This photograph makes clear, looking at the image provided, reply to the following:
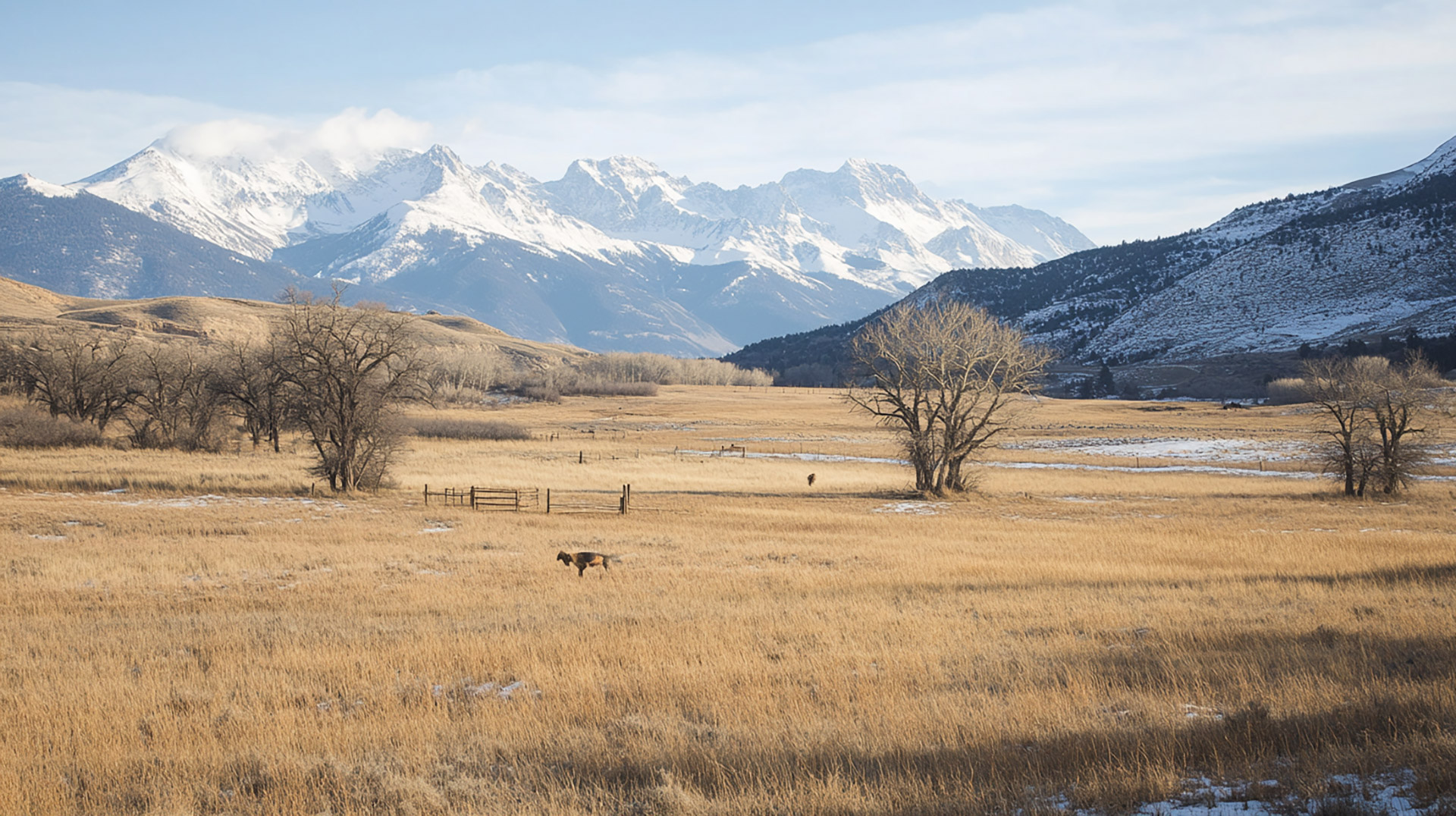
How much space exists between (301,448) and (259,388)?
212 inches

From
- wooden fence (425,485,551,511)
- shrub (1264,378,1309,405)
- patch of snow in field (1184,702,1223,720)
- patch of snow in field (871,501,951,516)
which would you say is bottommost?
patch of snow in field (871,501,951,516)

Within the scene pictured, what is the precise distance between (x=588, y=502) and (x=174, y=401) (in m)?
38.5

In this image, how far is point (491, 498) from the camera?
1550 inches

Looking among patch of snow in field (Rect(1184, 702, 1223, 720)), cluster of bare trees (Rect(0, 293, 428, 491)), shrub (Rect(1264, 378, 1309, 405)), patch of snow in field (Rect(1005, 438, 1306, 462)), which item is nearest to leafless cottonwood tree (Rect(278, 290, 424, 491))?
cluster of bare trees (Rect(0, 293, 428, 491))

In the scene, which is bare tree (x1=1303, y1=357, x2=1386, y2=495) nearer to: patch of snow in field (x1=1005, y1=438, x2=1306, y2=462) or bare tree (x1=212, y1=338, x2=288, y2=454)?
patch of snow in field (x1=1005, y1=438, x2=1306, y2=462)

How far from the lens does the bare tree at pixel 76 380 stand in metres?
60.0

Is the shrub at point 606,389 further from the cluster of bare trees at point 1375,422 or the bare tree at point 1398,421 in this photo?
the bare tree at point 1398,421

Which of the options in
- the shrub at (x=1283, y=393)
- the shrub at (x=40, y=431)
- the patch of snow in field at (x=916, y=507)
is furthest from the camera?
the shrub at (x=1283, y=393)

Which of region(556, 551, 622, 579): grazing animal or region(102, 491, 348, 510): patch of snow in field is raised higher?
region(556, 551, 622, 579): grazing animal

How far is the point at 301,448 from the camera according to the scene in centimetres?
6300

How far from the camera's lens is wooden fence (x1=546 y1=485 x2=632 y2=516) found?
35.9 metres

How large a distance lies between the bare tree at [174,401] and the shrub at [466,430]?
2192cm

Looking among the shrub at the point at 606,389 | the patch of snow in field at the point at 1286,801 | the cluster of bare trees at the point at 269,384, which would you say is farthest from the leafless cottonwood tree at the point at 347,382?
the shrub at the point at 606,389

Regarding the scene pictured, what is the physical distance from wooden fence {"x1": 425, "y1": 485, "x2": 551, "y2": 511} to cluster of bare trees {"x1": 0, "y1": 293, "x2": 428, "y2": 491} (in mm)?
4305
